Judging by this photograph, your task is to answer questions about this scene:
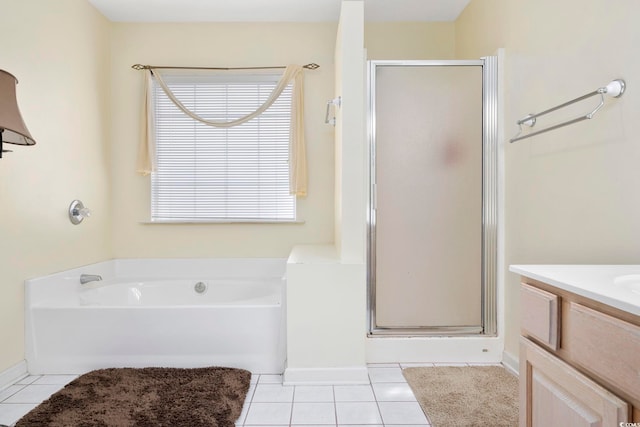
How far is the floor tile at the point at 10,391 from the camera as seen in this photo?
6.73 ft

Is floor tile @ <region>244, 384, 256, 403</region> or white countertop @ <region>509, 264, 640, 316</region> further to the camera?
floor tile @ <region>244, 384, 256, 403</region>

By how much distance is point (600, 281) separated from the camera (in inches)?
40.7

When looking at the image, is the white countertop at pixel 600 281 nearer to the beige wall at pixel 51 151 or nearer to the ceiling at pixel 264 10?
the ceiling at pixel 264 10

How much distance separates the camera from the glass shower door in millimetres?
2490

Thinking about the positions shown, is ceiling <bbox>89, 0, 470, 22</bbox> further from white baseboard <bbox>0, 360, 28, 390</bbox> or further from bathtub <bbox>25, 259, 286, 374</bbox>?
white baseboard <bbox>0, 360, 28, 390</bbox>

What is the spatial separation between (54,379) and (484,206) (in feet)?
9.07

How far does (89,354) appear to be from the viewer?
2328 millimetres

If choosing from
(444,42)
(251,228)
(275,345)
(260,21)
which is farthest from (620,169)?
(260,21)

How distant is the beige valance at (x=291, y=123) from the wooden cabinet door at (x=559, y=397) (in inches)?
86.0

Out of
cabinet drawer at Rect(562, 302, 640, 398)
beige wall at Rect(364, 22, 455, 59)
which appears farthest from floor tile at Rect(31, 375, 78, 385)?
beige wall at Rect(364, 22, 455, 59)

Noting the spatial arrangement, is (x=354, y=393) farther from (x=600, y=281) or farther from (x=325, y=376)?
(x=600, y=281)

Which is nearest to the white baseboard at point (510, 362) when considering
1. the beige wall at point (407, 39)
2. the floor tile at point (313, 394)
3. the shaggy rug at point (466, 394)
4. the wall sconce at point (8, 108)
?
the shaggy rug at point (466, 394)

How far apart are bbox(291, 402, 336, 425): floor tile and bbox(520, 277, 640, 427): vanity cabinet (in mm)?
947

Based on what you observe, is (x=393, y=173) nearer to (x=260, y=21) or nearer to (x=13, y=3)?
(x=260, y=21)
